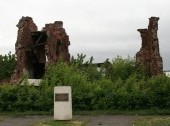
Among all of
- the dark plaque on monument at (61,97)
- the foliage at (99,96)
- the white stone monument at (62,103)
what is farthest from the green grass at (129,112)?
the dark plaque on monument at (61,97)

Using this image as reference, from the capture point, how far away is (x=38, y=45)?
47.3m

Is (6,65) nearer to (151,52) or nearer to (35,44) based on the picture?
(35,44)

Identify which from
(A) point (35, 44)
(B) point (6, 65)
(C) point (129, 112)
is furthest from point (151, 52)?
(B) point (6, 65)

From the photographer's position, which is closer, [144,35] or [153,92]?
[153,92]

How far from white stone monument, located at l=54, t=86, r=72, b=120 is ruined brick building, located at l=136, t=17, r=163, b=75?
19.1 m

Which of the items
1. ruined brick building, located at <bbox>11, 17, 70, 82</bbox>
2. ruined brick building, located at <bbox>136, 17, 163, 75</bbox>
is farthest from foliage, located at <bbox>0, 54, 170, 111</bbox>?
ruined brick building, located at <bbox>11, 17, 70, 82</bbox>

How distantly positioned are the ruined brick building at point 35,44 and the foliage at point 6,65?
8.35 metres

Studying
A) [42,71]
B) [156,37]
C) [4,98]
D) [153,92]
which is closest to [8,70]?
[42,71]

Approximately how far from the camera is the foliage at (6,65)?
183ft

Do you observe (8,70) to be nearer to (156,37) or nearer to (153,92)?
(156,37)

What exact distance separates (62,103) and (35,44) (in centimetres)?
2517

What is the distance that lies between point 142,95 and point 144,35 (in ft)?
48.2

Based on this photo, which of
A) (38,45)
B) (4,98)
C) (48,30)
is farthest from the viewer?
(38,45)

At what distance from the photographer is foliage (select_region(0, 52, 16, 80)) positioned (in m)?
55.8
